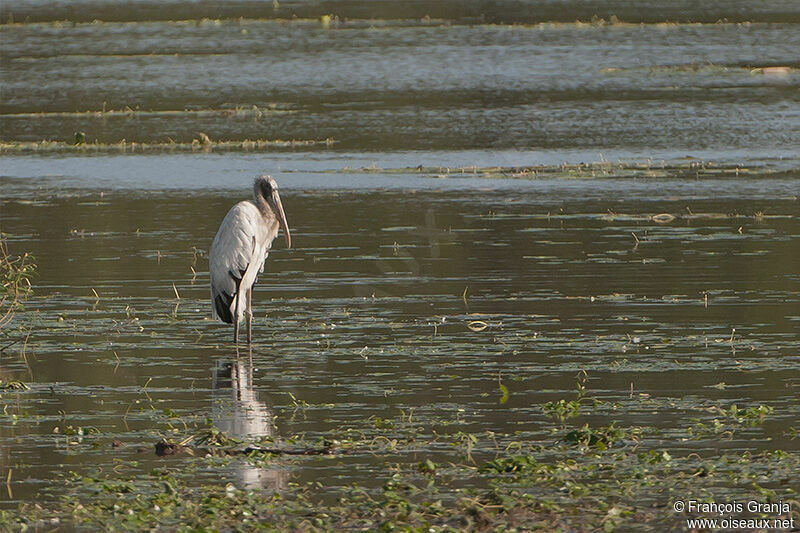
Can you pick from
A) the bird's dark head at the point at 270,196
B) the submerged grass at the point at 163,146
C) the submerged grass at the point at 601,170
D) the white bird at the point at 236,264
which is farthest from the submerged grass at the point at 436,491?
the submerged grass at the point at 163,146

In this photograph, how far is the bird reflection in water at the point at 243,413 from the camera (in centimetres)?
980

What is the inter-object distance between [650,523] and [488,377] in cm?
428

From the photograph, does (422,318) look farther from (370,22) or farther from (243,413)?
(370,22)

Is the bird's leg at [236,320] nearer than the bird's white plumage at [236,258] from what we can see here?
Yes

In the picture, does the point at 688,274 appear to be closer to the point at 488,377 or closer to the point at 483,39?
the point at 488,377

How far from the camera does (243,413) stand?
11828 mm

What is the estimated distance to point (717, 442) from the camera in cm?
1040

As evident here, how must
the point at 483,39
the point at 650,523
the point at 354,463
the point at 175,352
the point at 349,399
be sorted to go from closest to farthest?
the point at 650,523 → the point at 354,463 → the point at 349,399 → the point at 175,352 → the point at 483,39

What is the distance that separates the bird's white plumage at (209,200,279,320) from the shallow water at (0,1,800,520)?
538 millimetres

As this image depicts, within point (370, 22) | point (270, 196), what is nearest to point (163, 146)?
point (270, 196)

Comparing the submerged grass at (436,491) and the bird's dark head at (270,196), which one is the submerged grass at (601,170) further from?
the submerged grass at (436,491)

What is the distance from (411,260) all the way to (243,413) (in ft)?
26.4

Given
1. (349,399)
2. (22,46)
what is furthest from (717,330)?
(22,46)

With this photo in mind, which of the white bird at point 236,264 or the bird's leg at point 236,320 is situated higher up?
the white bird at point 236,264
